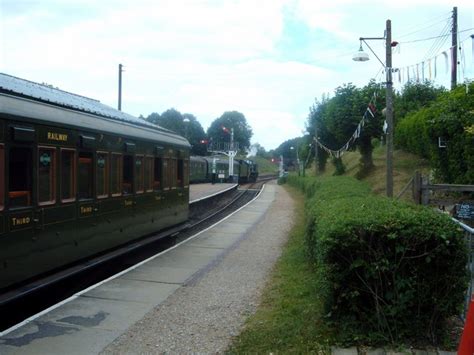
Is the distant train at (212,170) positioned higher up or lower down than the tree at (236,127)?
lower down

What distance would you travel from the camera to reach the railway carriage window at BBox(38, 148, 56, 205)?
6855 mm

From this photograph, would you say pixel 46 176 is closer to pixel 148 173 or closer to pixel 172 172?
pixel 148 173

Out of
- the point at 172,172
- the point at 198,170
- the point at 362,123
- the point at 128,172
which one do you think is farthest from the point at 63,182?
the point at 198,170

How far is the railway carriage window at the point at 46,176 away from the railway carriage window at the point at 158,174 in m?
4.82

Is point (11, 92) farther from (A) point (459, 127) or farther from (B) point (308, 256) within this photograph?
(A) point (459, 127)

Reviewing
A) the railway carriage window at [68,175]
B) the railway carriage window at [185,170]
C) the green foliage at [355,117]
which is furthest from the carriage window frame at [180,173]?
the green foliage at [355,117]

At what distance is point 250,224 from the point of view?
799 inches

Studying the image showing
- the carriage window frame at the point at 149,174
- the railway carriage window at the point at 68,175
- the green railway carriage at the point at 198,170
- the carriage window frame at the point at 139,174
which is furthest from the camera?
the green railway carriage at the point at 198,170

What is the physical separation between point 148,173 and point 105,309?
4766 millimetres

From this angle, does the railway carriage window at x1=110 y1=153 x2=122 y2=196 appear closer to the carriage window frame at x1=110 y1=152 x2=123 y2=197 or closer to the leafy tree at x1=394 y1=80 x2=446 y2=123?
the carriage window frame at x1=110 y1=152 x2=123 y2=197

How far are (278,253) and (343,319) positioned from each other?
24.1ft

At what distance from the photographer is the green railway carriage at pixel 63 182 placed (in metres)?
6.23

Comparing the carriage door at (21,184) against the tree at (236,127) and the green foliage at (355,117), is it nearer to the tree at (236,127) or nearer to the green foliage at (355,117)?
the green foliage at (355,117)

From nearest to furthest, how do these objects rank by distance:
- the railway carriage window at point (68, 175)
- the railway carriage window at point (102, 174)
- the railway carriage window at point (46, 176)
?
the railway carriage window at point (46, 176) → the railway carriage window at point (68, 175) → the railway carriage window at point (102, 174)
